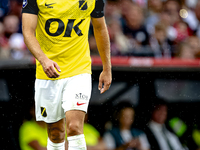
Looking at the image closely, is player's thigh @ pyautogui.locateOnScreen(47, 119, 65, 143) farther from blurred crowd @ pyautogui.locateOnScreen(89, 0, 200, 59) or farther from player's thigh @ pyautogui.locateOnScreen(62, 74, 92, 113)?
blurred crowd @ pyautogui.locateOnScreen(89, 0, 200, 59)

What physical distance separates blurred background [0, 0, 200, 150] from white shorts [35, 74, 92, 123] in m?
1.70

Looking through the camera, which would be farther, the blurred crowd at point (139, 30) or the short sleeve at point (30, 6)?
the blurred crowd at point (139, 30)

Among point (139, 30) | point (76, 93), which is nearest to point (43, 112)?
point (76, 93)

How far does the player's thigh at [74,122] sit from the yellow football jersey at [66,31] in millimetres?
430

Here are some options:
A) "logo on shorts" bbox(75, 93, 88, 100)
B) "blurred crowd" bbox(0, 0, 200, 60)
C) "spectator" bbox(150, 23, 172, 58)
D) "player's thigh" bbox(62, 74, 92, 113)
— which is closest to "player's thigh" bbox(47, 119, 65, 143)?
"player's thigh" bbox(62, 74, 92, 113)

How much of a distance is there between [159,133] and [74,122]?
3683mm

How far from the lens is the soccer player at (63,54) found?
11.7 ft

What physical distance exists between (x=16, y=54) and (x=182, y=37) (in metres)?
4.07

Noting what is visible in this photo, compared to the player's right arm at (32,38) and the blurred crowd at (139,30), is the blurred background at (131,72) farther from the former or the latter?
the player's right arm at (32,38)

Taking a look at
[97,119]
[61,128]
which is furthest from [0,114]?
[61,128]

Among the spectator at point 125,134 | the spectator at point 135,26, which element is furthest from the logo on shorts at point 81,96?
the spectator at point 135,26

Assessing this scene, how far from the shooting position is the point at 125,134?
6.54 m

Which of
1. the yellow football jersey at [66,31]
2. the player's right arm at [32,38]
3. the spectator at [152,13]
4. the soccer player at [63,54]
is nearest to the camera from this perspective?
the player's right arm at [32,38]

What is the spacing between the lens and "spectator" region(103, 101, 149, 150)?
253 inches
